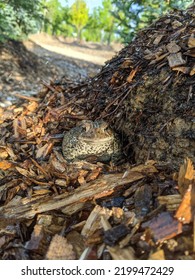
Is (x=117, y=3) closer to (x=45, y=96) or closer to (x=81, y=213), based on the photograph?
(x=45, y=96)

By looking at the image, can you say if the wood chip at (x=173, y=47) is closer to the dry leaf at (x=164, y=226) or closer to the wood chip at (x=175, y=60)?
the wood chip at (x=175, y=60)

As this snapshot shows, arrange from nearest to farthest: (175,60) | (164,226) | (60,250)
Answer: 1. (164,226)
2. (60,250)
3. (175,60)

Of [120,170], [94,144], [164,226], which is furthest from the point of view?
[94,144]

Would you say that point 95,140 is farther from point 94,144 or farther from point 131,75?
point 131,75

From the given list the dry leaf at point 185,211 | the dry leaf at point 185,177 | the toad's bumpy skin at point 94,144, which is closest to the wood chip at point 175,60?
the toad's bumpy skin at point 94,144

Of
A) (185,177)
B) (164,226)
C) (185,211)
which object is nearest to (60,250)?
(164,226)
